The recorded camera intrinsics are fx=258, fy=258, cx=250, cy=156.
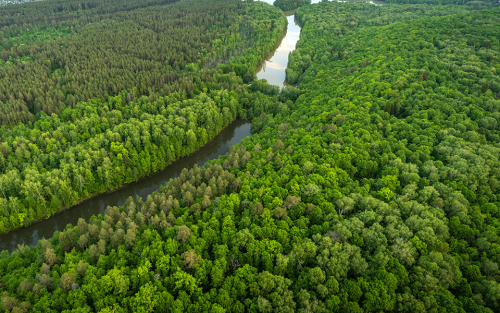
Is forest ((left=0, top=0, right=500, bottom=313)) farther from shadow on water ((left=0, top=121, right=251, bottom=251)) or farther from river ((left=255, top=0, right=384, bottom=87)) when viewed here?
river ((left=255, top=0, right=384, bottom=87))

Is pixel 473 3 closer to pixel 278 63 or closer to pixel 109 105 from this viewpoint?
pixel 278 63

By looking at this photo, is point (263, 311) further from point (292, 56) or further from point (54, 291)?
point (292, 56)

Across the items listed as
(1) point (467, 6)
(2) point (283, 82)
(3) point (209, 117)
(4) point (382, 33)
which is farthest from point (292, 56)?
(1) point (467, 6)

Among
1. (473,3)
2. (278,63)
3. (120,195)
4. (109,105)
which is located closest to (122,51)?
(109,105)

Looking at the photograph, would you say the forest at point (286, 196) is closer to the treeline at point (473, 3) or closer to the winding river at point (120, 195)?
the winding river at point (120, 195)

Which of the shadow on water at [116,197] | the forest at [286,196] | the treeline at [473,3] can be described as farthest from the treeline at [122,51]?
the treeline at [473,3]

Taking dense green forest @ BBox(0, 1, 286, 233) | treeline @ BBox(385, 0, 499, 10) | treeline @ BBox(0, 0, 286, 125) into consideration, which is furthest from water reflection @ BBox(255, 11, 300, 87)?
treeline @ BBox(385, 0, 499, 10)
